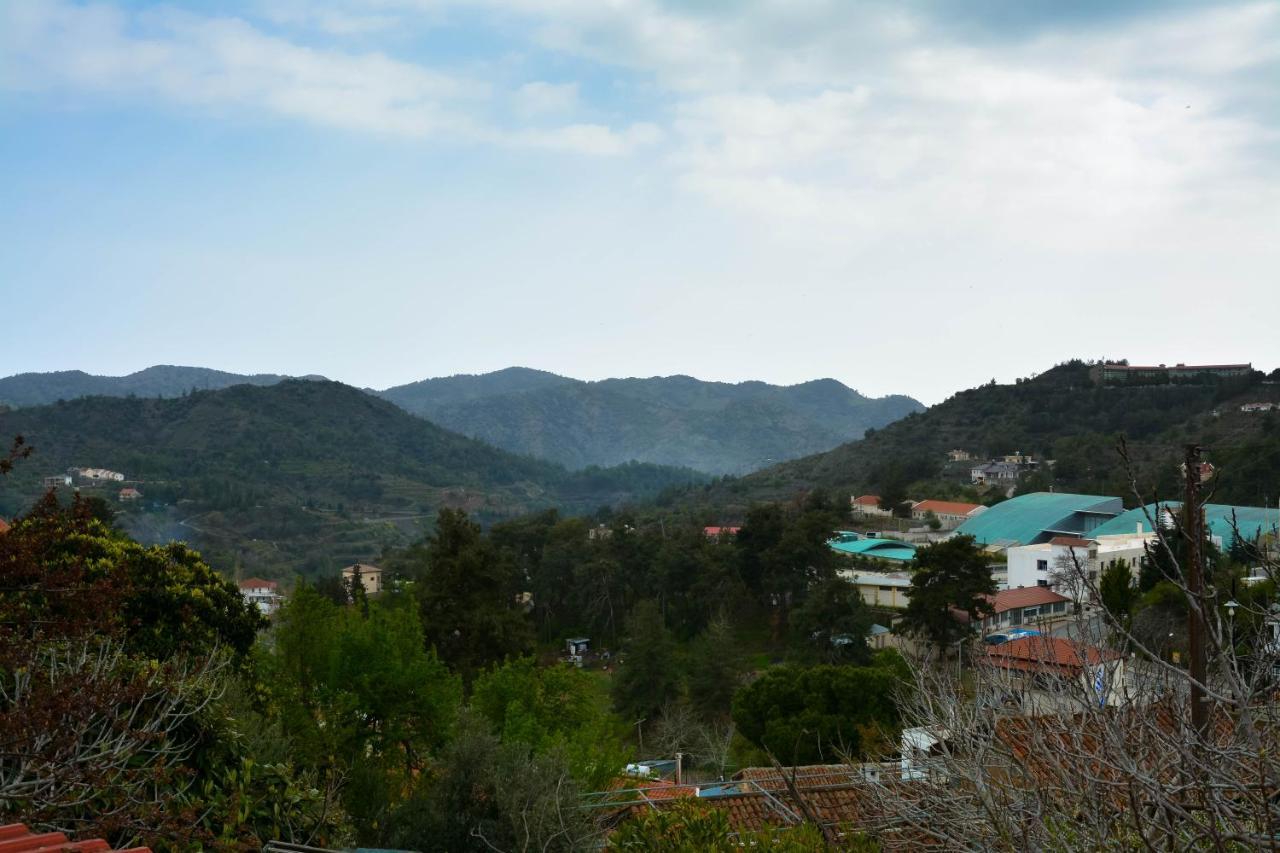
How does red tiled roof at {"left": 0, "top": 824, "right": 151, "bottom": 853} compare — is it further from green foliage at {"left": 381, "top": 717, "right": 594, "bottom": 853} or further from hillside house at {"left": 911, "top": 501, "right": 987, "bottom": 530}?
→ hillside house at {"left": 911, "top": 501, "right": 987, "bottom": 530}

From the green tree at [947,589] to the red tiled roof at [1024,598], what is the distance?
5566mm

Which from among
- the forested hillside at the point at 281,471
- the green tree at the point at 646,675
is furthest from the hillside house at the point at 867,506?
the green tree at the point at 646,675

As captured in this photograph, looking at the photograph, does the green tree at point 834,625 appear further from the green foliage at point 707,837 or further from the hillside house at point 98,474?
the hillside house at point 98,474

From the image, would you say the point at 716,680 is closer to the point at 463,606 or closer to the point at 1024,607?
the point at 463,606

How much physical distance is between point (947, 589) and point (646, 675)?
7.94 metres

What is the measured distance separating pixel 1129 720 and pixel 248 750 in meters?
5.80

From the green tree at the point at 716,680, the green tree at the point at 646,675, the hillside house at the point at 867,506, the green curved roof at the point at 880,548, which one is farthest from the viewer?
the hillside house at the point at 867,506

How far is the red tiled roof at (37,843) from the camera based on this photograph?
379 centimetres

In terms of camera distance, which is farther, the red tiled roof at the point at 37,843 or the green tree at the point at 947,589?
the green tree at the point at 947,589

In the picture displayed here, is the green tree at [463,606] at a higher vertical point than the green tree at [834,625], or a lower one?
higher

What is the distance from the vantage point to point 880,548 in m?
45.2

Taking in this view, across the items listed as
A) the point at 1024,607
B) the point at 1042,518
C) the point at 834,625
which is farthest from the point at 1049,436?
the point at 834,625

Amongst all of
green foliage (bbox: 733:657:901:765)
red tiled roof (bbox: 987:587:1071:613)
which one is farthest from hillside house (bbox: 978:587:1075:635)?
green foliage (bbox: 733:657:901:765)

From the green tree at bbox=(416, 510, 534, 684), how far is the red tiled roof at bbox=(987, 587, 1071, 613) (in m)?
17.1
